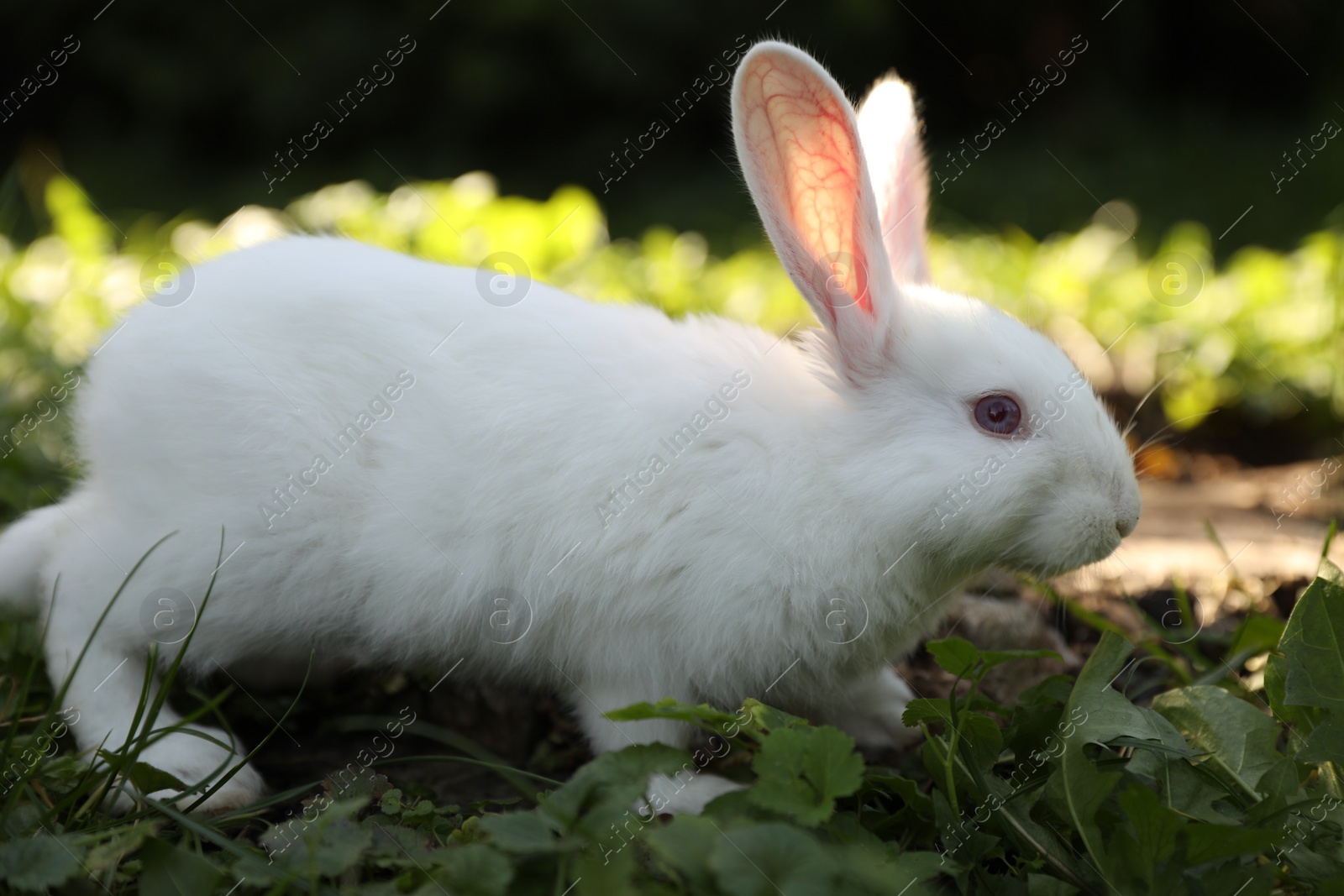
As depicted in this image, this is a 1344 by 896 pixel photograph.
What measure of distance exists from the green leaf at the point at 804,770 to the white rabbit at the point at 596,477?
0.56 metres

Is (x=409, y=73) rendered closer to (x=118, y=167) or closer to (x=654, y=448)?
(x=118, y=167)

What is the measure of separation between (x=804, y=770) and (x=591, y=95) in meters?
8.38

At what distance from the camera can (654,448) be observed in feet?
7.66

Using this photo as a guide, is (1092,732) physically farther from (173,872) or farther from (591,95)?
(591,95)

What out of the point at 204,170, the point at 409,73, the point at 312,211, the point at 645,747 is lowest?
the point at 645,747

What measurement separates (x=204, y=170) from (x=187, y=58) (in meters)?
0.93

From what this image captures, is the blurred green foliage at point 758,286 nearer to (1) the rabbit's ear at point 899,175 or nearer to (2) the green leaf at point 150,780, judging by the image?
(1) the rabbit's ear at point 899,175

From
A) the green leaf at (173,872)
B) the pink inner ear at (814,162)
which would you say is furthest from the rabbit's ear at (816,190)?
the green leaf at (173,872)

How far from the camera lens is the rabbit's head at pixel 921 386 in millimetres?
2223

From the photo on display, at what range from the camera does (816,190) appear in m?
2.30

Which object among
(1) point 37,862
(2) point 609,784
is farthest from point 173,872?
(2) point 609,784

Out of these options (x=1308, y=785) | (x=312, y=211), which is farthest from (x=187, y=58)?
(x=1308, y=785)

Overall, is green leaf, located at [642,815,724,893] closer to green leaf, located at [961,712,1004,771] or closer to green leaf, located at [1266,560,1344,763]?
green leaf, located at [961,712,1004,771]

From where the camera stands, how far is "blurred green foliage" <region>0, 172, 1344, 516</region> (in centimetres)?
431
